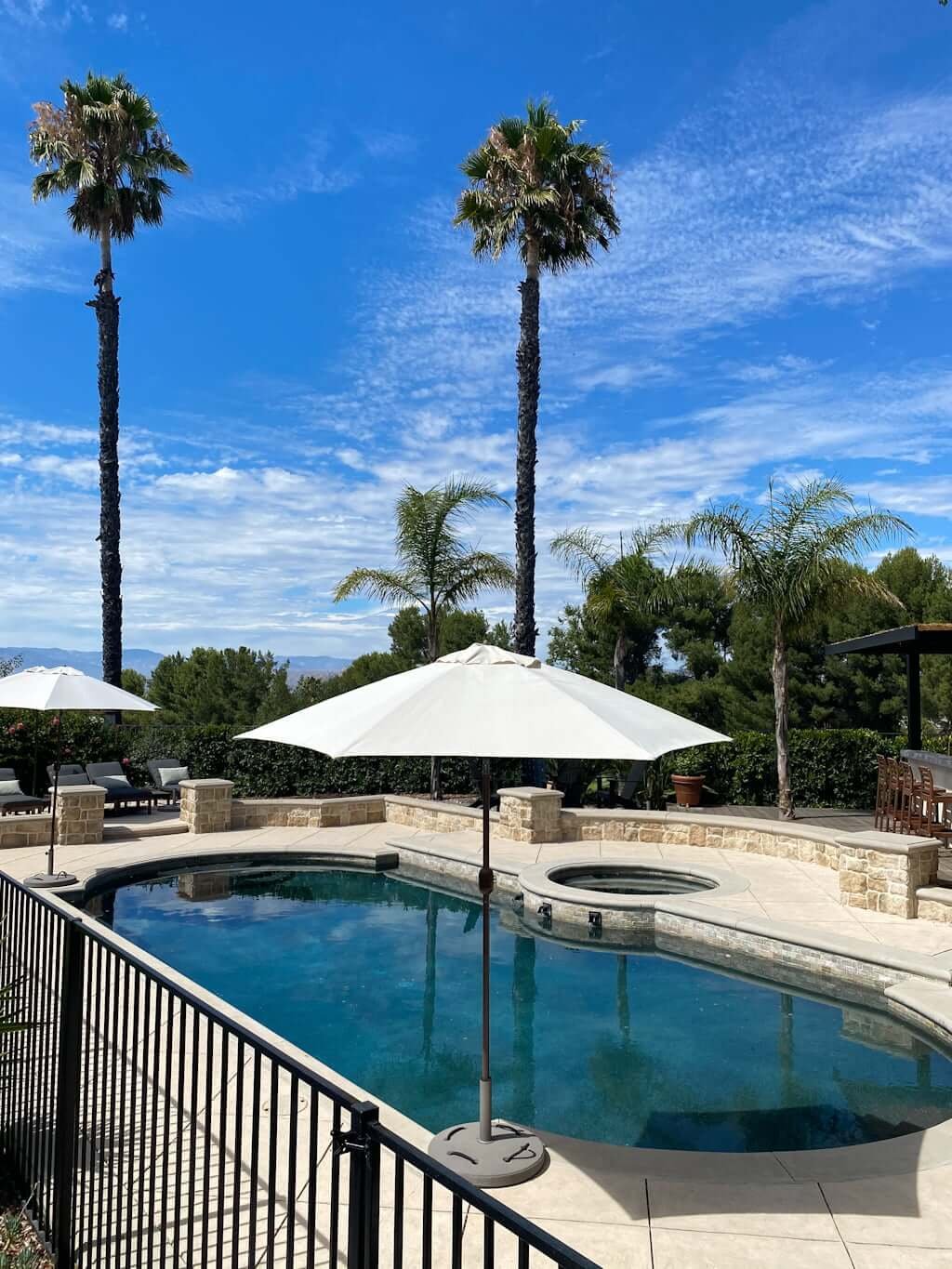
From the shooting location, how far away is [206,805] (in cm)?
1502

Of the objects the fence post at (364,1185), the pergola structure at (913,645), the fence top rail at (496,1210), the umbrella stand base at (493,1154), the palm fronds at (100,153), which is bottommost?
the umbrella stand base at (493,1154)

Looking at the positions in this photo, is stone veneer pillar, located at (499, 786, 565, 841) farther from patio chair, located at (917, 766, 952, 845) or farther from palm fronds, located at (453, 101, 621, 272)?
palm fronds, located at (453, 101, 621, 272)

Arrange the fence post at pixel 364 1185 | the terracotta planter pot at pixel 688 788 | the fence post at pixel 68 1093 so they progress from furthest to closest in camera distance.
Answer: the terracotta planter pot at pixel 688 788 < the fence post at pixel 68 1093 < the fence post at pixel 364 1185

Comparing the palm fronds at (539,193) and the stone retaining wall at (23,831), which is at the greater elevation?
the palm fronds at (539,193)

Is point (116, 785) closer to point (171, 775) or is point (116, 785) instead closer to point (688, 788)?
point (171, 775)

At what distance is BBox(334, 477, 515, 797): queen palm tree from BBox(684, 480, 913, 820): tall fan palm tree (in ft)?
16.6

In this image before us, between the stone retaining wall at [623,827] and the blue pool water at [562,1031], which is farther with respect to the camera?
the stone retaining wall at [623,827]

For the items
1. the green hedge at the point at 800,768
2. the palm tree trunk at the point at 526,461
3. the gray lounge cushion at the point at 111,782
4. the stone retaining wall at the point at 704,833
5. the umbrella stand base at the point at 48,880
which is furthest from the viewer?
the palm tree trunk at the point at 526,461

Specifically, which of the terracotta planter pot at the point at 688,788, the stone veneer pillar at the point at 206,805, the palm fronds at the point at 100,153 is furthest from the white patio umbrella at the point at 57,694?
the palm fronds at the point at 100,153

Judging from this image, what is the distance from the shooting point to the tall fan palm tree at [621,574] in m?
20.2

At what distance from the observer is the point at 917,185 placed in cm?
1432

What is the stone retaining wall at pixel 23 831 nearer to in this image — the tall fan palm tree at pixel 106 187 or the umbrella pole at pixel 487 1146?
the tall fan palm tree at pixel 106 187

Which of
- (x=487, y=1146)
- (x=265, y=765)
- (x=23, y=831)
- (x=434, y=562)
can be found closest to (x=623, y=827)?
(x=434, y=562)

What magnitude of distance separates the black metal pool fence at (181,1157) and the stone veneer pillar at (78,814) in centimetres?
937
